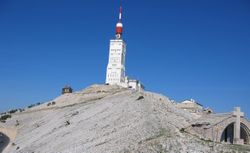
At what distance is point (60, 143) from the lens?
69688 millimetres

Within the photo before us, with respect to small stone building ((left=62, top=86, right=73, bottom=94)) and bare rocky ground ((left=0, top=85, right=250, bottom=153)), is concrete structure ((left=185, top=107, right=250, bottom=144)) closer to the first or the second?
bare rocky ground ((left=0, top=85, right=250, bottom=153))

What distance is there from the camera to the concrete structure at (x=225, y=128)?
60.5 m

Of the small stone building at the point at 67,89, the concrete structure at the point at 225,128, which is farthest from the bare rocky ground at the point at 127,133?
the small stone building at the point at 67,89

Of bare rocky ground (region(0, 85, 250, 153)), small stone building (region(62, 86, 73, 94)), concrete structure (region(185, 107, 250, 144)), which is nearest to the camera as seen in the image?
bare rocky ground (region(0, 85, 250, 153))

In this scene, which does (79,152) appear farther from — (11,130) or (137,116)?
(11,130)

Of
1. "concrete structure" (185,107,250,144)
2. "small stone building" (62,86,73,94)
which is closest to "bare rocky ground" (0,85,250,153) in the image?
"concrete structure" (185,107,250,144)

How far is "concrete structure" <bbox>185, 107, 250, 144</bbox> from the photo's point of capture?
6047cm

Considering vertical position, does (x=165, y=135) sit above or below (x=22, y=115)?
below

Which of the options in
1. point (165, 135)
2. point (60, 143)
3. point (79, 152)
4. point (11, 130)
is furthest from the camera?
point (11, 130)

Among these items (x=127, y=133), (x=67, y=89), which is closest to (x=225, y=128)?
(x=127, y=133)

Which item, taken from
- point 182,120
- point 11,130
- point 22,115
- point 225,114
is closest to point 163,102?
point 182,120

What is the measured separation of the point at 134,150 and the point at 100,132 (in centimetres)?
1666

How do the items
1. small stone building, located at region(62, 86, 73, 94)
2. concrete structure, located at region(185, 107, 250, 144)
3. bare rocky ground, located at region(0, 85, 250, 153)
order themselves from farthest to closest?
small stone building, located at region(62, 86, 73, 94) → concrete structure, located at region(185, 107, 250, 144) → bare rocky ground, located at region(0, 85, 250, 153)

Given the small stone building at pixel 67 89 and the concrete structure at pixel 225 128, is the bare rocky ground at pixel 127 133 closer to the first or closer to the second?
the concrete structure at pixel 225 128
